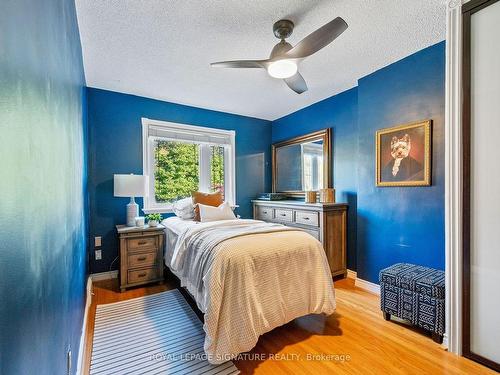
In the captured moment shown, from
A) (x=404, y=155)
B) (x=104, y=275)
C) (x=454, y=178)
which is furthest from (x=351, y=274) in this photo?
(x=104, y=275)

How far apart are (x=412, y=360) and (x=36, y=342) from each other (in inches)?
87.0

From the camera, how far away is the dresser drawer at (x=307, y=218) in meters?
3.21

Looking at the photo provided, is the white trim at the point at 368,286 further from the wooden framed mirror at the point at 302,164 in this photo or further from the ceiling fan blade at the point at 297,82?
the ceiling fan blade at the point at 297,82

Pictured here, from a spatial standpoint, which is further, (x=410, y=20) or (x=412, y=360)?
(x=410, y=20)

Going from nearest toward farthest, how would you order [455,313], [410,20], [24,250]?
[24,250]
[455,313]
[410,20]

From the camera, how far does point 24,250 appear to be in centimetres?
60

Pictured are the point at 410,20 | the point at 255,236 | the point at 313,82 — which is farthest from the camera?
the point at 313,82

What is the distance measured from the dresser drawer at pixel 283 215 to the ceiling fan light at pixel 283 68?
2027mm

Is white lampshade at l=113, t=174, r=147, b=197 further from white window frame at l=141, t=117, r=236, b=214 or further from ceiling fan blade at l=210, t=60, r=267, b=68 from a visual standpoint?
ceiling fan blade at l=210, t=60, r=267, b=68

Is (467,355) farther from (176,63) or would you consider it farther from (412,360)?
(176,63)

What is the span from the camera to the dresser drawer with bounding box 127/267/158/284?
2971 millimetres

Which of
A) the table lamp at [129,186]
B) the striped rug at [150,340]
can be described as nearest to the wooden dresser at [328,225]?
the striped rug at [150,340]

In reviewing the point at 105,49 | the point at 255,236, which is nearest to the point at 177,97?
the point at 105,49

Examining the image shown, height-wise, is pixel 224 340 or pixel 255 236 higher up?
pixel 255 236
